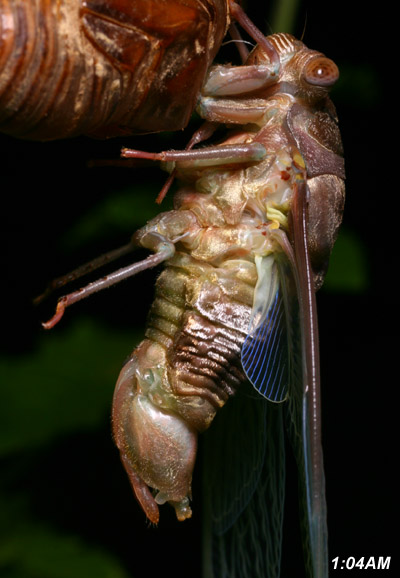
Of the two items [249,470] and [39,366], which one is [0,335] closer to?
[39,366]

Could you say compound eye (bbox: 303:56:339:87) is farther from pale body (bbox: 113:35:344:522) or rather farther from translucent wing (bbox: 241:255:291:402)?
translucent wing (bbox: 241:255:291:402)

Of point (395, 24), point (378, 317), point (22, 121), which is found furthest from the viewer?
point (378, 317)

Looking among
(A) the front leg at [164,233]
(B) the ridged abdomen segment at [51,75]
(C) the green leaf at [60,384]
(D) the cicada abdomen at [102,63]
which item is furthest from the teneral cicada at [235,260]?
(C) the green leaf at [60,384]

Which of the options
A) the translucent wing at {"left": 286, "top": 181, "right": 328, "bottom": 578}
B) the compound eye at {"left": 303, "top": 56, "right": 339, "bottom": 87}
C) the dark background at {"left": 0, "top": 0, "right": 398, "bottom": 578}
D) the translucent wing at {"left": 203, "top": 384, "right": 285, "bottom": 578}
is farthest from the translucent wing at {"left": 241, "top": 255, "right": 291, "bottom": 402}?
the dark background at {"left": 0, "top": 0, "right": 398, "bottom": 578}

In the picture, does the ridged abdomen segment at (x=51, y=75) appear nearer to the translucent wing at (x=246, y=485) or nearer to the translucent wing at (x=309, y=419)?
the translucent wing at (x=309, y=419)

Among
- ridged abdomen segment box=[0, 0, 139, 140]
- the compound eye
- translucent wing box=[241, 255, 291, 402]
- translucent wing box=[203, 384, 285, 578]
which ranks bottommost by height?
translucent wing box=[203, 384, 285, 578]

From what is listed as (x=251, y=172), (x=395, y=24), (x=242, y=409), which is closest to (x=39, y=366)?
(x=242, y=409)

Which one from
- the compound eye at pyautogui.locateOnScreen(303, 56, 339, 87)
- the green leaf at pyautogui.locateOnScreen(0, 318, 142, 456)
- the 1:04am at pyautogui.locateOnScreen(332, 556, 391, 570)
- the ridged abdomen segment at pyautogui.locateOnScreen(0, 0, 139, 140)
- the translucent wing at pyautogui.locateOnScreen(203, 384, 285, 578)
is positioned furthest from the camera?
the 1:04am at pyautogui.locateOnScreen(332, 556, 391, 570)
